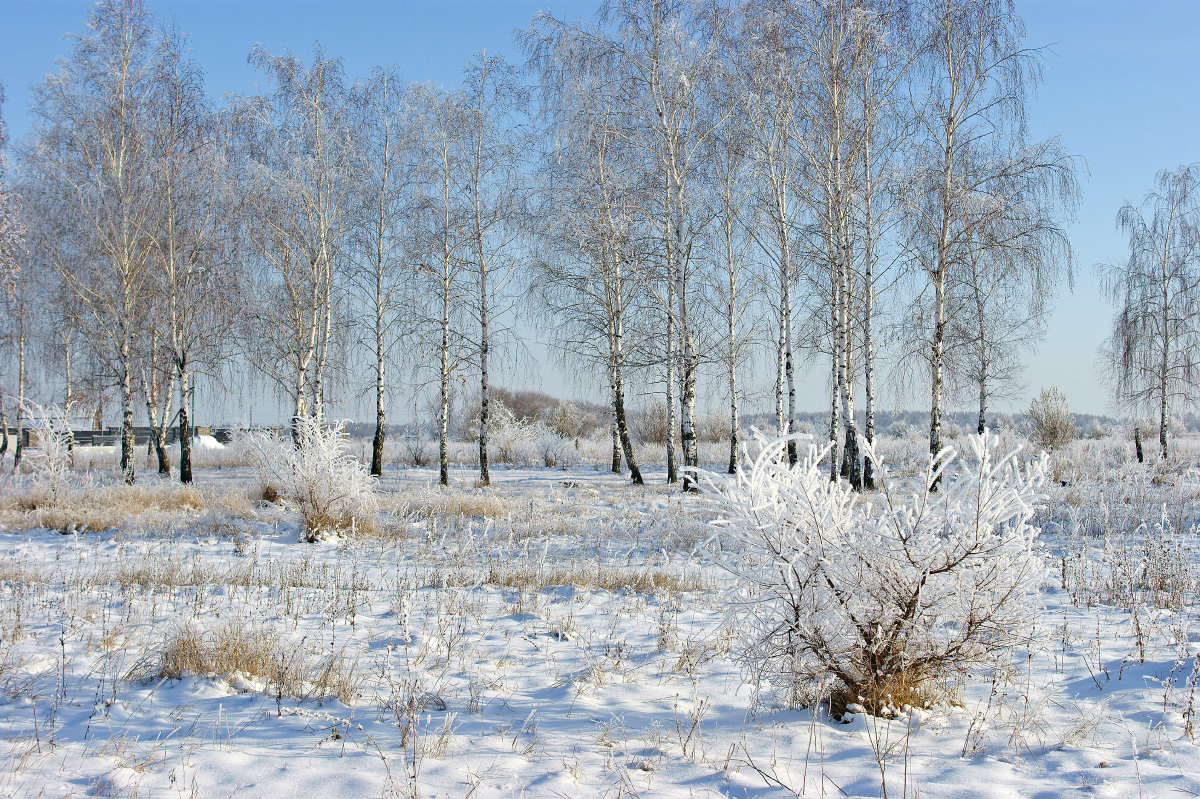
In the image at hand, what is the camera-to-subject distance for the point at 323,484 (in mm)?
8281

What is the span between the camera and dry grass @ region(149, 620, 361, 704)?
329 centimetres

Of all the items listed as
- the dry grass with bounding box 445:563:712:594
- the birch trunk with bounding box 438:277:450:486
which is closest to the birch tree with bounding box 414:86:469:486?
the birch trunk with bounding box 438:277:450:486

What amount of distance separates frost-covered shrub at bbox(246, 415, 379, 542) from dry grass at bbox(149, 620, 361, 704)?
4285 mm

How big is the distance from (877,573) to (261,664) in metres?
3.27

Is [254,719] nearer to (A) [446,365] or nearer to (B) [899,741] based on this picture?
(B) [899,741]

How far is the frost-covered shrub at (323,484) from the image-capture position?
27.1ft

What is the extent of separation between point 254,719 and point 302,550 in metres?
5.04

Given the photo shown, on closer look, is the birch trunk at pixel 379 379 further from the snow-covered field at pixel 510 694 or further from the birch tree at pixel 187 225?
the snow-covered field at pixel 510 694

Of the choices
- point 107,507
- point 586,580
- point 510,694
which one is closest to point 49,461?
point 107,507

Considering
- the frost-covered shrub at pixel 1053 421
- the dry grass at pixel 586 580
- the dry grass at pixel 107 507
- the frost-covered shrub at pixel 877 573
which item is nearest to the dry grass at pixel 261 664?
the dry grass at pixel 586 580

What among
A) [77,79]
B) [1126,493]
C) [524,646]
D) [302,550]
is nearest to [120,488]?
[302,550]

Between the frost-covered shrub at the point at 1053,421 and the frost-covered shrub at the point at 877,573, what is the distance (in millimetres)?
24530

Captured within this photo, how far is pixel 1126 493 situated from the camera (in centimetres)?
1057

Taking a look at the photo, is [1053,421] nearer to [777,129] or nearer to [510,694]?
[777,129]
